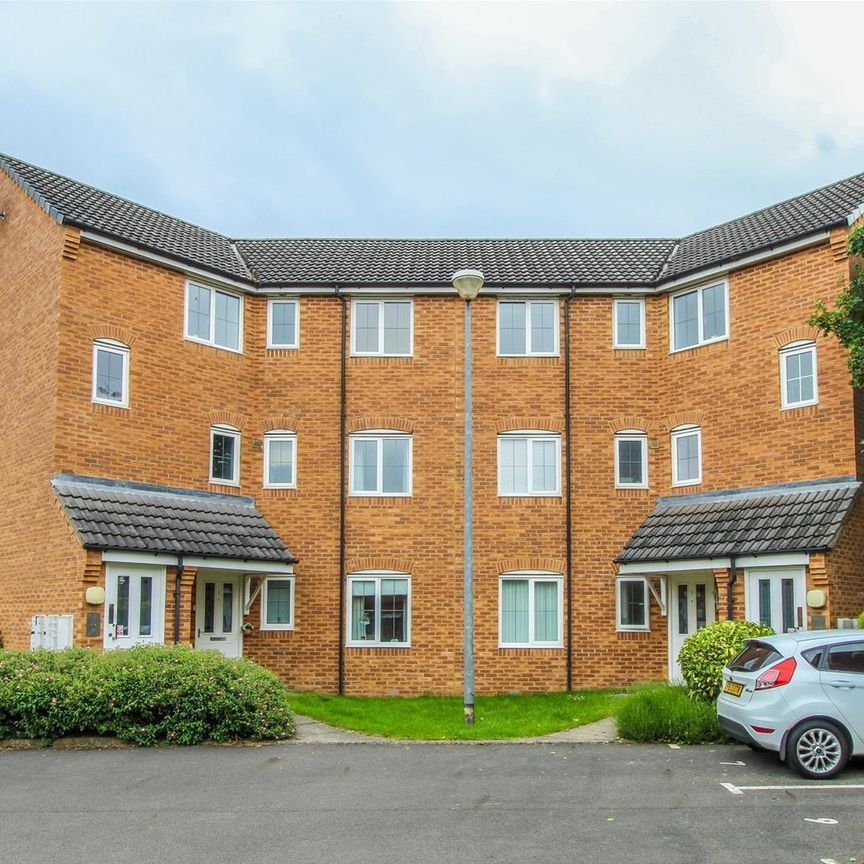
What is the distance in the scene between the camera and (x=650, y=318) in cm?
2384

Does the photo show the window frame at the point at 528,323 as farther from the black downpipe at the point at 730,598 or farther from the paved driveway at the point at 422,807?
the paved driveway at the point at 422,807

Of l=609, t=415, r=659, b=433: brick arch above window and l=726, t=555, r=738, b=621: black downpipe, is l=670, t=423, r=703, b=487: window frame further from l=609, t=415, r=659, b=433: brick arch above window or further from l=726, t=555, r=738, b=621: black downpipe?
l=726, t=555, r=738, b=621: black downpipe

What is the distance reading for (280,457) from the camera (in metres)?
23.7

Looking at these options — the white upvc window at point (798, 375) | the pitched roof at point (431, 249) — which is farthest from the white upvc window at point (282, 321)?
the white upvc window at point (798, 375)

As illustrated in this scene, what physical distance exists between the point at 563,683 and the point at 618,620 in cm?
177

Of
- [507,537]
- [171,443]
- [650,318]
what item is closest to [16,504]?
[171,443]

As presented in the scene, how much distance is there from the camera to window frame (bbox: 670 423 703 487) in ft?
73.8

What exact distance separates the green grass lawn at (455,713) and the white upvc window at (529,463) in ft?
14.3

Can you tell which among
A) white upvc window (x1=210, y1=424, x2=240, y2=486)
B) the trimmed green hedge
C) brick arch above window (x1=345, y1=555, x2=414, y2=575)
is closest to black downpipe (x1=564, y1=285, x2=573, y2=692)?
brick arch above window (x1=345, y1=555, x2=414, y2=575)

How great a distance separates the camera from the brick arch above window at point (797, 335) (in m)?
20.4

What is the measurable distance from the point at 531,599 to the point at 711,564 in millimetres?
4157

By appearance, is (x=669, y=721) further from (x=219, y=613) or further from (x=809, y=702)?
(x=219, y=613)

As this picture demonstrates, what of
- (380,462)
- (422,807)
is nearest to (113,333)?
(380,462)

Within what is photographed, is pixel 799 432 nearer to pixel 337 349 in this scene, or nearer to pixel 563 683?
pixel 563 683
